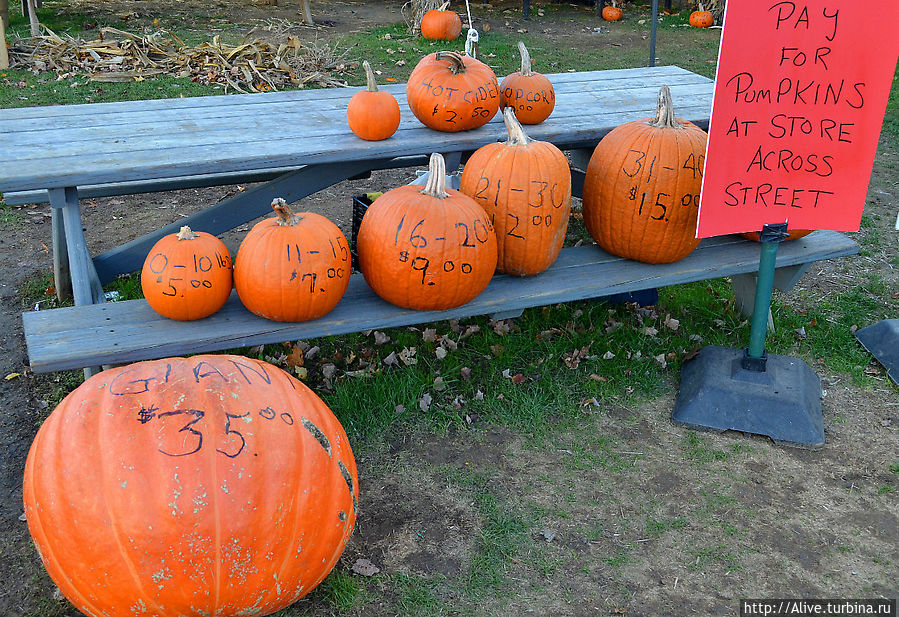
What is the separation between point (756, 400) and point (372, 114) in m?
2.11

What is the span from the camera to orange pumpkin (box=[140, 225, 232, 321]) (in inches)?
110

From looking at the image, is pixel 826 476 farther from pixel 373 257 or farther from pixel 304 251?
pixel 304 251

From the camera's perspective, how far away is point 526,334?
392cm

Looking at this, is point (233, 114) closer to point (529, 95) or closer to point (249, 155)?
point (249, 155)

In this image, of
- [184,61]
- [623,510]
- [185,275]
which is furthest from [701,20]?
[185,275]

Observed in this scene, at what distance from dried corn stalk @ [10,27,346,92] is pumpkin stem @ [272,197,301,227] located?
16.8ft

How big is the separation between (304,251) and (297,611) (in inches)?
48.5

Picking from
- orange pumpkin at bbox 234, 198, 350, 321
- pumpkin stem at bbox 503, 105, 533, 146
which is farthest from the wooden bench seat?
pumpkin stem at bbox 503, 105, 533, 146

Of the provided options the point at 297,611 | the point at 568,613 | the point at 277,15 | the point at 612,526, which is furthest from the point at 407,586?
the point at 277,15

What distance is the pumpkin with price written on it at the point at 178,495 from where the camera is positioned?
6.65ft

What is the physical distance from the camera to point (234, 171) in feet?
10.8

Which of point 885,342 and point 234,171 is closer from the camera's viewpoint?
point 234,171

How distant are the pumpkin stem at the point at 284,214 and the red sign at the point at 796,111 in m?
1.60

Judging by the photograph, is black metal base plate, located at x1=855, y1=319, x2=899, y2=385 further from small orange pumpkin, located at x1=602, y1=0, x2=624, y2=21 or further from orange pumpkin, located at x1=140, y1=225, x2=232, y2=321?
small orange pumpkin, located at x1=602, y1=0, x2=624, y2=21
